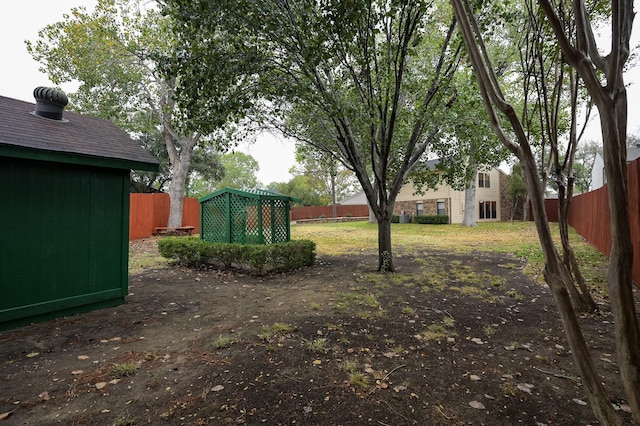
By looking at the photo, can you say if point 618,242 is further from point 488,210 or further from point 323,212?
point 323,212

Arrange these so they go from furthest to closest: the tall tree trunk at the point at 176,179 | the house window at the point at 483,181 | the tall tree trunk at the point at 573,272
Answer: the house window at the point at 483,181 → the tall tree trunk at the point at 176,179 → the tall tree trunk at the point at 573,272

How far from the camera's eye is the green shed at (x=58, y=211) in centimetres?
363

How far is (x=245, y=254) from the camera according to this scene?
6660mm

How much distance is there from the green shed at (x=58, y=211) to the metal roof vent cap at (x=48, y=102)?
0.04 ft

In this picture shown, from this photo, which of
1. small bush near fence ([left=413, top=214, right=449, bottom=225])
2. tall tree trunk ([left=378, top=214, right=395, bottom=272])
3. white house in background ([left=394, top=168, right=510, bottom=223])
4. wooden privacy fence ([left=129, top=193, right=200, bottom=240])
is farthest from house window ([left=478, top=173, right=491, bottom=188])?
wooden privacy fence ([left=129, top=193, right=200, bottom=240])

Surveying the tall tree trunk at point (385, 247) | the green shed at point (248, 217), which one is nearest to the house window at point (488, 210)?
the tall tree trunk at point (385, 247)

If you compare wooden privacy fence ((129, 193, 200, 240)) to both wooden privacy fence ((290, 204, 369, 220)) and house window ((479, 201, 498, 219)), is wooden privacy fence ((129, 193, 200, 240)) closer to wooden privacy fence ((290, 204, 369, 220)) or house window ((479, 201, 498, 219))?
wooden privacy fence ((290, 204, 369, 220))

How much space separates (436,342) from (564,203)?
2.64 m

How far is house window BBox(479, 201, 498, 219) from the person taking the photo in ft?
81.4

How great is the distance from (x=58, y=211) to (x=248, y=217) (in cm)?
385

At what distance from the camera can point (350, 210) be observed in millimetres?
35969

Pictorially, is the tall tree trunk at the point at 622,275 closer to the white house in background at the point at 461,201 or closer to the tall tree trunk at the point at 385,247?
the tall tree trunk at the point at 385,247

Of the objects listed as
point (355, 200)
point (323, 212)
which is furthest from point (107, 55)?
point (355, 200)

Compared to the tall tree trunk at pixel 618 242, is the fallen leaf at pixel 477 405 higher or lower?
lower
